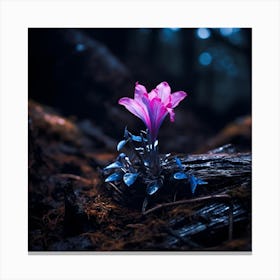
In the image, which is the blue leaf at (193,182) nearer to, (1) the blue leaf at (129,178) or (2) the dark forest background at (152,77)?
(1) the blue leaf at (129,178)

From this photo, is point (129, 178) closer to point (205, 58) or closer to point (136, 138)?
point (136, 138)

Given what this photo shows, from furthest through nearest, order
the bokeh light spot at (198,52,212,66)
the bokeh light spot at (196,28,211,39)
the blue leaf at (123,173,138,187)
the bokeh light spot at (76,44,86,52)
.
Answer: the bokeh light spot at (198,52,212,66), the bokeh light spot at (76,44,86,52), the bokeh light spot at (196,28,211,39), the blue leaf at (123,173,138,187)

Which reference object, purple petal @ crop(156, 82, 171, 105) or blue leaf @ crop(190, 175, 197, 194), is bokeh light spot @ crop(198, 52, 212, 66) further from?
blue leaf @ crop(190, 175, 197, 194)

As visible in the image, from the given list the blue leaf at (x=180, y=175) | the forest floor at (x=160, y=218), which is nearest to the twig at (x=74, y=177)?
the forest floor at (x=160, y=218)

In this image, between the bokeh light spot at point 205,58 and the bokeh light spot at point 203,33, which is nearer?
the bokeh light spot at point 203,33

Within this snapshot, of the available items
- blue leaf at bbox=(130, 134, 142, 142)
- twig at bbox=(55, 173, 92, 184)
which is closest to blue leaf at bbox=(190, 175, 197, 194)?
blue leaf at bbox=(130, 134, 142, 142)
